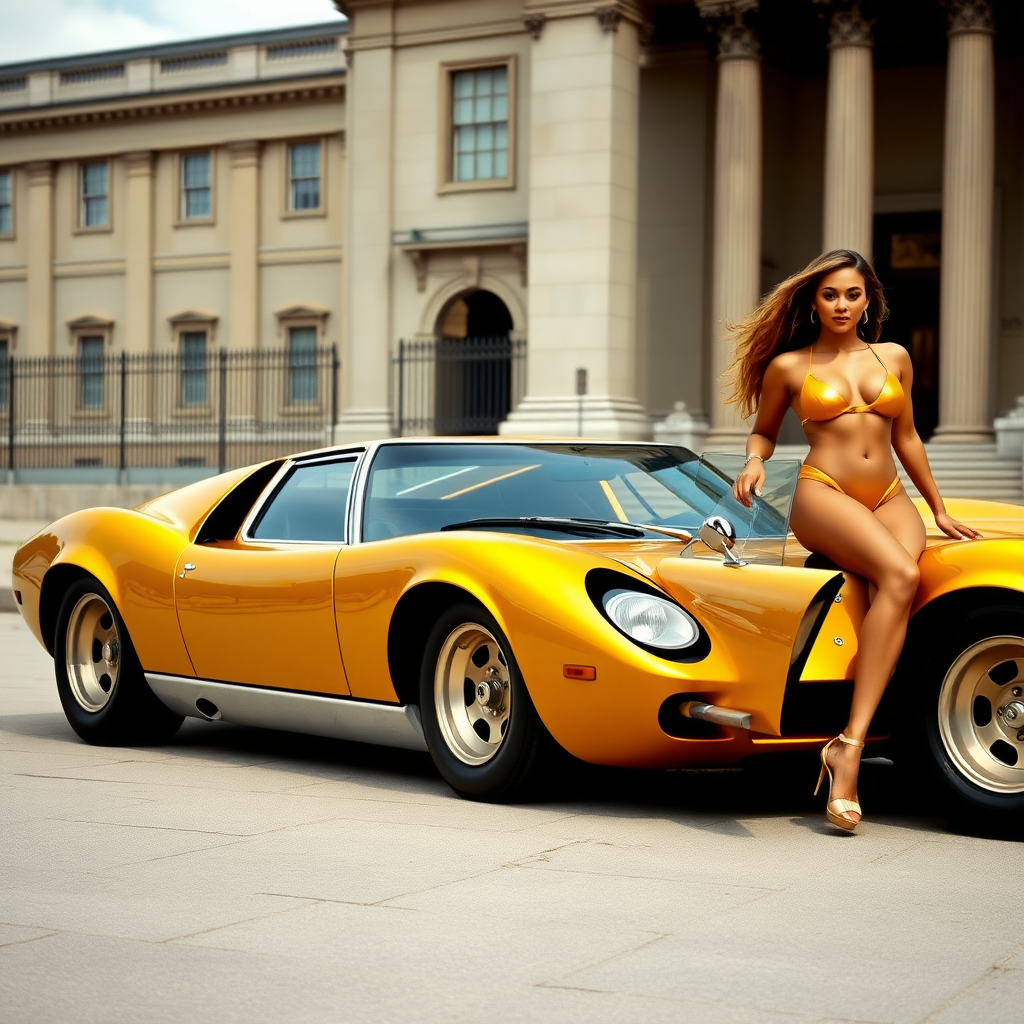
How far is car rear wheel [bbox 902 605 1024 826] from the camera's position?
5098 millimetres

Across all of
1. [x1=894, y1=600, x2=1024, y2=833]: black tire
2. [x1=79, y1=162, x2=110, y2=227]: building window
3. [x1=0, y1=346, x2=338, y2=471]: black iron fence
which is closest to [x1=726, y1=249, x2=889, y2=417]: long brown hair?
[x1=894, y1=600, x2=1024, y2=833]: black tire

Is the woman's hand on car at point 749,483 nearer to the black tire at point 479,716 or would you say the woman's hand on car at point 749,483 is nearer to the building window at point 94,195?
the black tire at point 479,716

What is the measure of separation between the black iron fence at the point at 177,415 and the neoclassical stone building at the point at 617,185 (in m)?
2.01

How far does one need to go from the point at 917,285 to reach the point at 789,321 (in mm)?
27232

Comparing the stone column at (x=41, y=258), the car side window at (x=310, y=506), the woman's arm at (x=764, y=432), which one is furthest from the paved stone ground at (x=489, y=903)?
the stone column at (x=41, y=258)

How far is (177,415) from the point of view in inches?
1549

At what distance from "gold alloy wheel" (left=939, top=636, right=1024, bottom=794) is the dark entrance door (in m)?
27.0

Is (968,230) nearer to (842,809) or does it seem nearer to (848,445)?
(848,445)

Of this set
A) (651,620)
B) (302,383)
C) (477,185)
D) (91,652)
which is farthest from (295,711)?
(302,383)

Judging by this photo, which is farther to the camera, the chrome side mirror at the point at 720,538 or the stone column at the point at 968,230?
the stone column at the point at 968,230

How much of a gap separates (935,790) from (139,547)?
144 inches

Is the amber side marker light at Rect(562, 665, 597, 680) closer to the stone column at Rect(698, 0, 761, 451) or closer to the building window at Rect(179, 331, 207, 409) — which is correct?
the stone column at Rect(698, 0, 761, 451)

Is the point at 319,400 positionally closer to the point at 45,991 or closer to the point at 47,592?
the point at 47,592

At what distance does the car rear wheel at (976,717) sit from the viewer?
16.7ft
